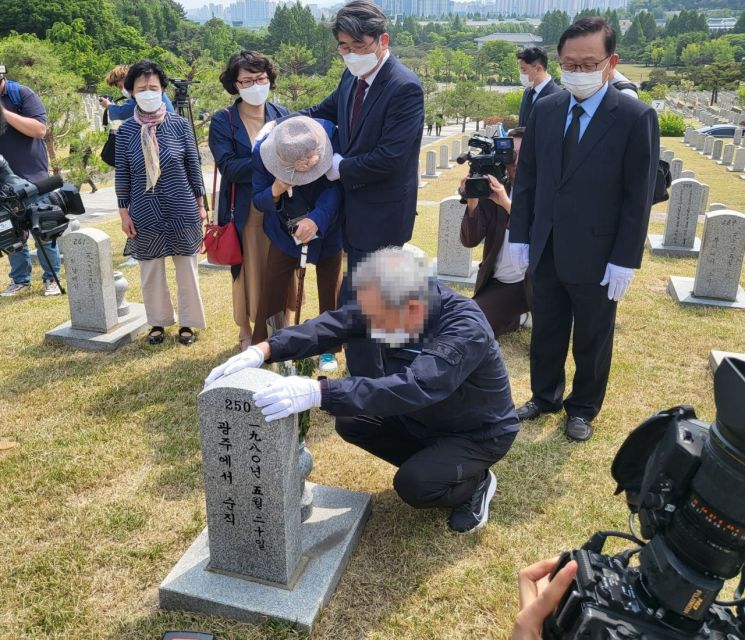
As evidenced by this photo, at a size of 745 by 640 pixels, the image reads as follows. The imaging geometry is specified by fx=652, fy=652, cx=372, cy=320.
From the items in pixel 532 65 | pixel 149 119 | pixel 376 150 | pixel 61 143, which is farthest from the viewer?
pixel 61 143

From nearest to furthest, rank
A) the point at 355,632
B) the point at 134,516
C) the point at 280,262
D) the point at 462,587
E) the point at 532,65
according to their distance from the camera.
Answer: the point at 355,632 → the point at 462,587 → the point at 134,516 → the point at 280,262 → the point at 532,65

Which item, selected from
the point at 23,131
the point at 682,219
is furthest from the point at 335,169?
the point at 682,219

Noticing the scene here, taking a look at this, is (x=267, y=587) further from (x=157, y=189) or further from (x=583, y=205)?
(x=157, y=189)

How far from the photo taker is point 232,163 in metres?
4.18

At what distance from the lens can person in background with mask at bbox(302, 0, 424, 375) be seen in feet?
11.2

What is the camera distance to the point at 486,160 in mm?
3863

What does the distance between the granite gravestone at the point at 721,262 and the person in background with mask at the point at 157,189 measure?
4290 millimetres

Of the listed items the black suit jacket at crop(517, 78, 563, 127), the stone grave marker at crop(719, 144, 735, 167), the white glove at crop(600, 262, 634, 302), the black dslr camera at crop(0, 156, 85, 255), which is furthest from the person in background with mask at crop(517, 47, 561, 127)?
the stone grave marker at crop(719, 144, 735, 167)

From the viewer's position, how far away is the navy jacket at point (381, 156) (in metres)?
3.48

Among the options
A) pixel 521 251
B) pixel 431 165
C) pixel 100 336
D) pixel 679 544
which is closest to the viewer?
pixel 679 544

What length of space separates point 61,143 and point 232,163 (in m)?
6.76

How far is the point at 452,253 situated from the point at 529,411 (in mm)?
2997

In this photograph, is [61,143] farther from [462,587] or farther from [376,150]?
[462,587]

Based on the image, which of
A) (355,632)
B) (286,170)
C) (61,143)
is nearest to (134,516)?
(355,632)
